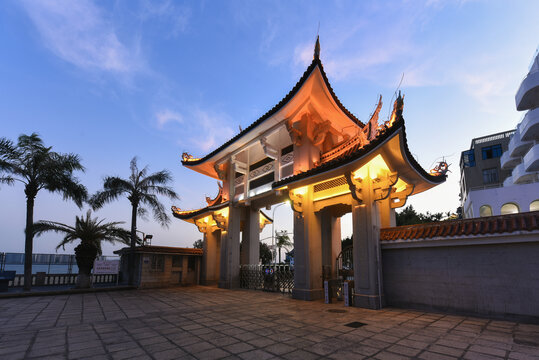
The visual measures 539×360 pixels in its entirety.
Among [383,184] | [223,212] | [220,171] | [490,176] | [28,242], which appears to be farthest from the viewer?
[490,176]

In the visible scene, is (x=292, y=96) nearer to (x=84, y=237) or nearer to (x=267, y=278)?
(x=267, y=278)

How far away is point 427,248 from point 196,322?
23.4 feet

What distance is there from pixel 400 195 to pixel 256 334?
861cm

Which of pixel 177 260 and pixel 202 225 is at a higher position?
pixel 202 225

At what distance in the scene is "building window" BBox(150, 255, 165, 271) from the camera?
1603cm

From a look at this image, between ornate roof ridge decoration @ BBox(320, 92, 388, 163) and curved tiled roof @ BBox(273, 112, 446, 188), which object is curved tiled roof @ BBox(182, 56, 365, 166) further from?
curved tiled roof @ BBox(273, 112, 446, 188)

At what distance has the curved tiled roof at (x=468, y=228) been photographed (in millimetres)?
6992

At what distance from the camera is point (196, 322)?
6863 millimetres

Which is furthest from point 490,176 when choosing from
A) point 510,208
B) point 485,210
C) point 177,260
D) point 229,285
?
point 177,260

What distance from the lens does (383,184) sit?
9.27m

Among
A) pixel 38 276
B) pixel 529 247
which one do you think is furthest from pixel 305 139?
pixel 38 276

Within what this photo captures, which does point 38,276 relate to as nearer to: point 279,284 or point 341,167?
point 279,284

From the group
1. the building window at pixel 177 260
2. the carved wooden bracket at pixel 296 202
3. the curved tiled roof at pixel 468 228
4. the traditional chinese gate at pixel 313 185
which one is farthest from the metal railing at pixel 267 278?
the curved tiled roof at pixel 468 228

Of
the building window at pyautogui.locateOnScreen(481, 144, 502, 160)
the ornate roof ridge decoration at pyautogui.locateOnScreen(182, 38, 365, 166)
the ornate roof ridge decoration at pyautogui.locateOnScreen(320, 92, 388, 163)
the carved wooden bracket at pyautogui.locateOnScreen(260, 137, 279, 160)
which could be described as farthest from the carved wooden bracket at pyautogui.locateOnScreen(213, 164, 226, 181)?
the building window at pyautogui.locateOnScreen(481, 144, 502, 160)
